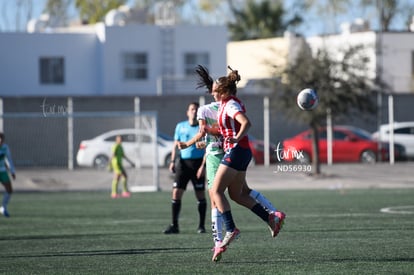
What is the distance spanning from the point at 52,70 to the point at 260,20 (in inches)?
730

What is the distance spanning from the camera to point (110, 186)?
3328 cm

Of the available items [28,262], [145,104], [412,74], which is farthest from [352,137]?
[28,262]

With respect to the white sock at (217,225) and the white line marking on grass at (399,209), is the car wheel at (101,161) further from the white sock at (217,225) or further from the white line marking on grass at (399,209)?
the white sock at (217,225)

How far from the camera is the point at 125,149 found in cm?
3456

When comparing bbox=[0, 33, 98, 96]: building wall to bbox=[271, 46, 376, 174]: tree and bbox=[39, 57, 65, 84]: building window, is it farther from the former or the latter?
bbox=[271, 46, 376, 174]: tree

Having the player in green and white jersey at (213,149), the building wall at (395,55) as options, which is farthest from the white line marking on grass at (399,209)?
the building wall at (395,55)

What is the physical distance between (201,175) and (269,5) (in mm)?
49736

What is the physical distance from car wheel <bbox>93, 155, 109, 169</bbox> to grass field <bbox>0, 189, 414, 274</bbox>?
9919 mm

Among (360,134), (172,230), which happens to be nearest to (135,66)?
(360,134)

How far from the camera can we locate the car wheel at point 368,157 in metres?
40.2

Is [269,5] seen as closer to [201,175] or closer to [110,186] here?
[110,186]

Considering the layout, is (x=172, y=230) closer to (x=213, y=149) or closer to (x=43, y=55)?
(x=213, y=149)

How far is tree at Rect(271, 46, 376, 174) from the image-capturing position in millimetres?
34906

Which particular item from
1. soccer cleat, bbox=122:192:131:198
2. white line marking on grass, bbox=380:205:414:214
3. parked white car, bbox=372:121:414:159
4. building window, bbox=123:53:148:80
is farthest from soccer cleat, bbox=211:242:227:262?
building window, bbox=123:53:148:80
